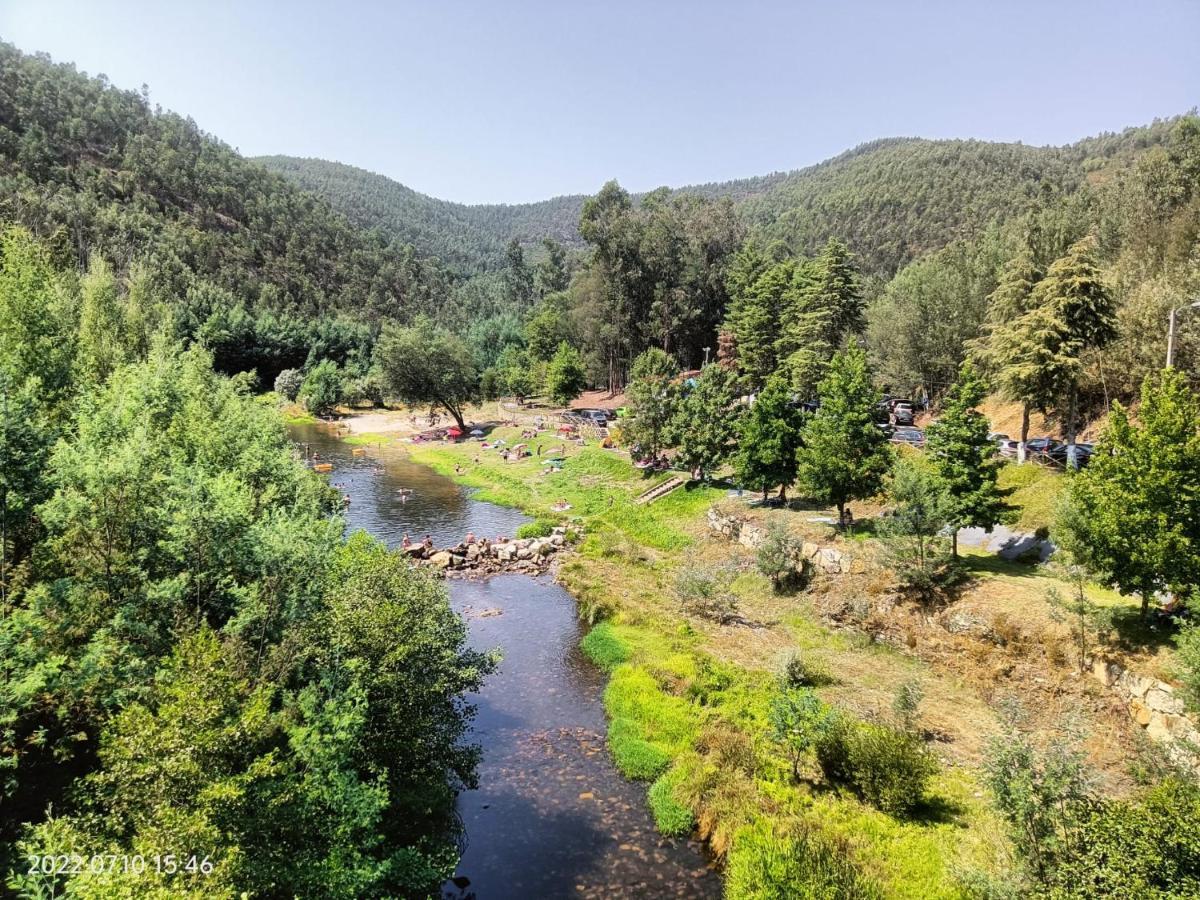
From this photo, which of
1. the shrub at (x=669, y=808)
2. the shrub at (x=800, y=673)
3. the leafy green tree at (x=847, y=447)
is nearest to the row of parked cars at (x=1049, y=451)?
the leafy green tree at (x=847, y=447)

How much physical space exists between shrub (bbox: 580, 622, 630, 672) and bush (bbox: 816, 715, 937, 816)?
40.1 feet

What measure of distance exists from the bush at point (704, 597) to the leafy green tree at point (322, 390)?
100814 mm

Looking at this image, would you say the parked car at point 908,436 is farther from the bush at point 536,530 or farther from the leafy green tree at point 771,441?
the bush at point 536,530

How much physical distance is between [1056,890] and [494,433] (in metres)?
87.3

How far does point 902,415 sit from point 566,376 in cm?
5613

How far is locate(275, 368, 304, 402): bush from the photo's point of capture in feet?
422

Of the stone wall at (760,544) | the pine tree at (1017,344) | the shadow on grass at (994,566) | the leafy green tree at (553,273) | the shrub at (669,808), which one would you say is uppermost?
the leafy green tree at (553,273)

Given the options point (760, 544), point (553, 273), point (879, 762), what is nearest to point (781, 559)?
point (760, 544)

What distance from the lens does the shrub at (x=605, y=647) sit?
3309cm

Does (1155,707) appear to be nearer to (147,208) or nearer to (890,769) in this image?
(890,769)

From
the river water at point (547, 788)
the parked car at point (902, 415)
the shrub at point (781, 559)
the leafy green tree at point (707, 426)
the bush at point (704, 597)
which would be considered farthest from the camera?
the parked car at point (902, 415)

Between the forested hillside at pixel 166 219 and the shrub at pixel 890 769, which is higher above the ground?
the forested hillside at pixel 166 219

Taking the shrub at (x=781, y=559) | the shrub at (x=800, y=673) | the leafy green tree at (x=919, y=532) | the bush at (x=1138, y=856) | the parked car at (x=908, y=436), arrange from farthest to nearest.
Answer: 1. the parked car at (x=908, y=436)
2. the shrub at (x=781, y=559)
3. the leafy green tree at (x=919, y=532)
4. the shrub at (x=800, y=673)
5. the bush at (x=1138, y=856)

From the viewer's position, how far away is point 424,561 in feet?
155
